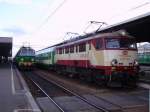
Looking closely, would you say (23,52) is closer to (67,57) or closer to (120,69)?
(67,57)

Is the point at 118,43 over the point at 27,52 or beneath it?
beneath

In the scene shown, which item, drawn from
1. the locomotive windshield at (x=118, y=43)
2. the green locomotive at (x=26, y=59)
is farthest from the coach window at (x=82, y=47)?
the green locomotive at (x=26, y=59)

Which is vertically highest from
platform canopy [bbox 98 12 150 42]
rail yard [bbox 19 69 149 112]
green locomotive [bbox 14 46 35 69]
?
platform canopy [bbox 98 12 150 42]

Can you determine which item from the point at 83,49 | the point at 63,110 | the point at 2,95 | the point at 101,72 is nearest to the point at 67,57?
the point at 83,49

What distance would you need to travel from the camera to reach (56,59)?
3628 centimetres

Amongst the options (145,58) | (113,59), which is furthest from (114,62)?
(145,58)

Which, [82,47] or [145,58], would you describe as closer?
[82,47]

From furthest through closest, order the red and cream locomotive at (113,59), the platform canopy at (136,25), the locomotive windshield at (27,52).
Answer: the locomotive windshield at (27,52) < the platform canopy at (136,25) < the red and cream locomotive at (113,59)

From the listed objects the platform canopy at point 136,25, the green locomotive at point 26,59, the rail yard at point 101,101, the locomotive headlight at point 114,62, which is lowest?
the rail yard at point 101,101

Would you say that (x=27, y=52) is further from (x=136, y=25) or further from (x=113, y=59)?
(x=113, y=59)

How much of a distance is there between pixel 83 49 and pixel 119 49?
4.26 m

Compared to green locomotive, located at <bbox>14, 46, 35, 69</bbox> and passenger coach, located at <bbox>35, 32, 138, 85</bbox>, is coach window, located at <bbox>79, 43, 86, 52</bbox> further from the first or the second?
green locomotive, located at <bbox>14, 46, 35, 69</bbox>

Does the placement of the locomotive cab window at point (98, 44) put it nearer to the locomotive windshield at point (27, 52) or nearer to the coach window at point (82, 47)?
the coach window at point (82, 47)

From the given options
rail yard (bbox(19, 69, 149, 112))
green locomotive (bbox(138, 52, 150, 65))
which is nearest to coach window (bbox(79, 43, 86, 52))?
rail yard (bbox(19, 69, 149, 112))
